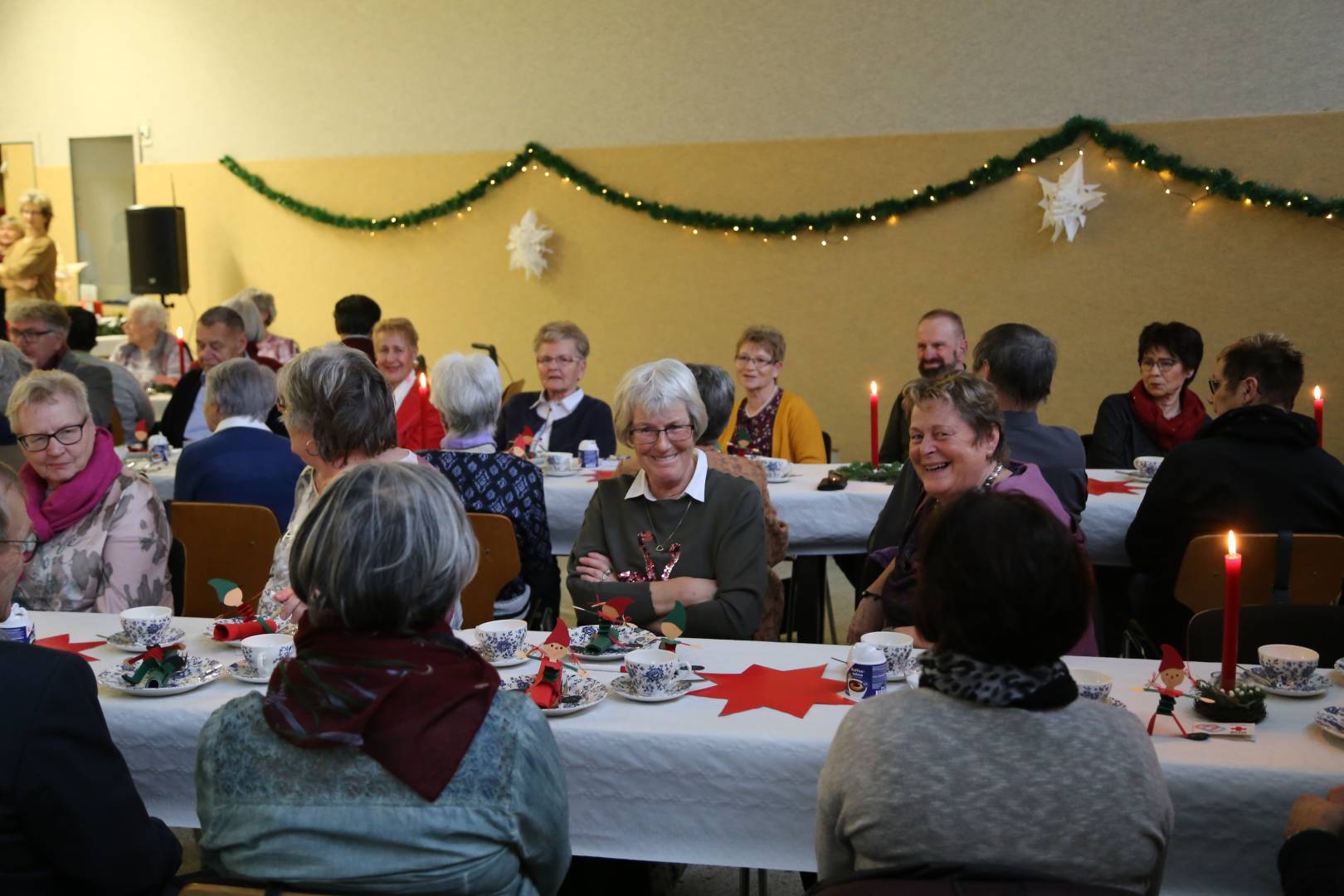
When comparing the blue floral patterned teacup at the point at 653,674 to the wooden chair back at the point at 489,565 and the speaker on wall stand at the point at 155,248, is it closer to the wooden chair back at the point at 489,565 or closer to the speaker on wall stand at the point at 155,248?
the wooden chair back at the point at 489,565

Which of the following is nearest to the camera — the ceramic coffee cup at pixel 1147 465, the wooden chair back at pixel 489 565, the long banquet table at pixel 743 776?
the long banquet table at pixel 743 776

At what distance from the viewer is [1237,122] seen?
679 cm

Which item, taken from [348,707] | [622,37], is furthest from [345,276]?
[348,707]

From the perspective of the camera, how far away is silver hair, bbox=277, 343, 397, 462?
304 centimetres

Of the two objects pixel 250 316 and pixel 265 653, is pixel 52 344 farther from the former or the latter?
pixel 265 653

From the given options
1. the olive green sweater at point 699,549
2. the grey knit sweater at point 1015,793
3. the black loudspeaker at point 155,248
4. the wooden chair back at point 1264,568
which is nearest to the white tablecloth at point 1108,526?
the wooden chair back at point 1264,568

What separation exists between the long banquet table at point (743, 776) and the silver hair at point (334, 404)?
0.71 meters

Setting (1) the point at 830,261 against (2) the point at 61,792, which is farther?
(1) the point at 830,261

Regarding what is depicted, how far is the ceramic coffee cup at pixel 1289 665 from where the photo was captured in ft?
7.82

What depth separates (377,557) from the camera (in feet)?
5.38

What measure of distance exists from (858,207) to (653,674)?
18.7ft

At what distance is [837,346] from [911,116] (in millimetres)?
1456

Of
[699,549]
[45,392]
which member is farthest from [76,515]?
[699,549]

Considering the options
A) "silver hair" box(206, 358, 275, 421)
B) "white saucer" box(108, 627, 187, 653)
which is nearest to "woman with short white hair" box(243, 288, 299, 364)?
"silver hair" box(206, 358, 275, 421)
